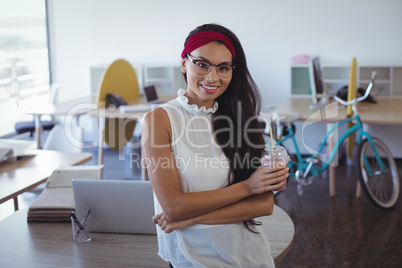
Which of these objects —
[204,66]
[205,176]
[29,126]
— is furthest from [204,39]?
[29,126]

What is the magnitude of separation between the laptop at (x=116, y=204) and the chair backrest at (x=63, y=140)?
1.95 meters

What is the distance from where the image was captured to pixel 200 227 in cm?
149

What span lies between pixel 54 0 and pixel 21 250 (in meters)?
5.34

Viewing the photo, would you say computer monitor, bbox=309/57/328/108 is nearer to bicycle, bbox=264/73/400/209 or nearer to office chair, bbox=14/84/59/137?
bicycle, bbox=264/73/400/209

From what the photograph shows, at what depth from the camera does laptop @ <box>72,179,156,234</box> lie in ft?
6.41

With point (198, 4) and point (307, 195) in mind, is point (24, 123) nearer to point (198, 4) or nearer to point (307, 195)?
point (198, 4)

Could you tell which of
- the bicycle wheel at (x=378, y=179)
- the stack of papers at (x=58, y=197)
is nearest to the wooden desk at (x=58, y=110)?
the stack of papers at (x=58, y=197)

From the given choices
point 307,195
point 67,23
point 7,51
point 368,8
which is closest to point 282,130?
point 307,195

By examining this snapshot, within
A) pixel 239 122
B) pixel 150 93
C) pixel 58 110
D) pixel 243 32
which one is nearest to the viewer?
pixel 239 122

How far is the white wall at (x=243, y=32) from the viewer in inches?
222

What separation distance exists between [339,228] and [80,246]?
8.31 feet

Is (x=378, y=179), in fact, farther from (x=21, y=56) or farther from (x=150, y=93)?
(x=21, y=56)

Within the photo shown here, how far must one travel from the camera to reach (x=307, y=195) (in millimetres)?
4715

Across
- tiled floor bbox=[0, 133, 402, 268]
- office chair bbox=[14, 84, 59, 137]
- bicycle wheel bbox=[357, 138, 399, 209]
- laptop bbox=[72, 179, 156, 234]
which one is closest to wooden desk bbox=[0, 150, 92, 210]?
laptop bbox=[72, 179, 156, 234]
